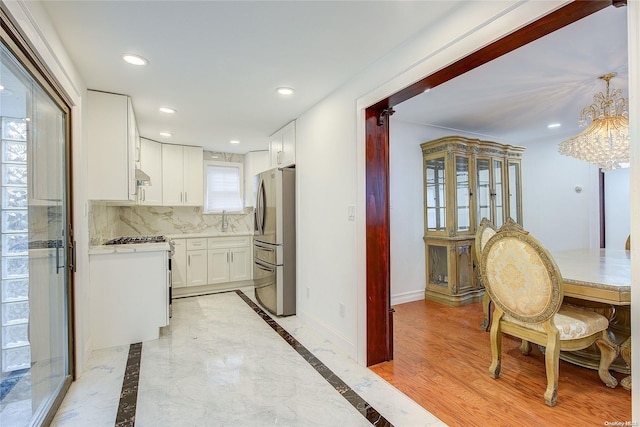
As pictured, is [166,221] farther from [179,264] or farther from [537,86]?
[537,86]

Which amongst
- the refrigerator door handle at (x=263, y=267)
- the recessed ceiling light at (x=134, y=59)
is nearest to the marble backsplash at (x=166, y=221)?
the refrigerator door handle at (x=263, y=267)

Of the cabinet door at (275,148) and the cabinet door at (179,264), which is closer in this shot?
the cabinet door at (275,148)

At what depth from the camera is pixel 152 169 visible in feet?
14.6

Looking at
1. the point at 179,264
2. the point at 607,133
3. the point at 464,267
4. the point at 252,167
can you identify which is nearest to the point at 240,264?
the point at 179,264

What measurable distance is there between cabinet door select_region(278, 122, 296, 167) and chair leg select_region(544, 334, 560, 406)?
2732 mm

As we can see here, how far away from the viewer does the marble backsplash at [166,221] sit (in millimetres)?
4480

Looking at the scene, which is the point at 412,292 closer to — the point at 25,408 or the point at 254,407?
the point at 254,407

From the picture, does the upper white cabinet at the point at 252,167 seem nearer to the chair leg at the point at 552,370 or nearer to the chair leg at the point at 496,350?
the chair leg at the point at 496,350

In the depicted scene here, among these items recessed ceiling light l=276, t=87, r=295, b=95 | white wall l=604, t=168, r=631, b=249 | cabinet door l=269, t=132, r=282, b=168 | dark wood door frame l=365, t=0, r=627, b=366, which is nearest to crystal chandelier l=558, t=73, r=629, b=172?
dark wood door frame l=365, t=0, r=627, b=366

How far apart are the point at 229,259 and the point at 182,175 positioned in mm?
1453

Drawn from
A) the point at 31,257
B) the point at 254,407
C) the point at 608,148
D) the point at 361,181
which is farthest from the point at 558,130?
the point at 31,257

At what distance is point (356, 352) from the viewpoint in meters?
2.43

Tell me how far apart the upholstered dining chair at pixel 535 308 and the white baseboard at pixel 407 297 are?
69.2 inches

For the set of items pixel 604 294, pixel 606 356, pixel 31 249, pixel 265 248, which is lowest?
pixel 606 356
